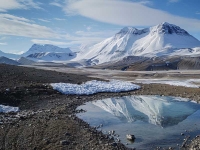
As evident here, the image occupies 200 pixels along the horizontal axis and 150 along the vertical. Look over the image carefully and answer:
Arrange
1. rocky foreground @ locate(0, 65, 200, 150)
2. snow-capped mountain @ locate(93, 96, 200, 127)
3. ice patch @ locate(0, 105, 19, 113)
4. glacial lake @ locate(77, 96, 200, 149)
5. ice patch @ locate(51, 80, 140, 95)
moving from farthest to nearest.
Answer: ice patch @ locate(51, 80, 140, 95) < snow-capped mountain @ locate(93, 96, 200, 127) < ice patch @ locate(0, 105, 19, 113) < glacial lake @ locate(77, 96, 200, 149) < rocky foreground @ locate(0, 65, 200, 150)

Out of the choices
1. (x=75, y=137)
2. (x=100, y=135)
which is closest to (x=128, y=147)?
(x=100, y=135)

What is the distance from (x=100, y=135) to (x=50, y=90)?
18.3m

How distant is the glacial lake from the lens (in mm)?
18953

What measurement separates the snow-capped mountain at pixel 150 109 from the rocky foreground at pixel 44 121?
316 cm

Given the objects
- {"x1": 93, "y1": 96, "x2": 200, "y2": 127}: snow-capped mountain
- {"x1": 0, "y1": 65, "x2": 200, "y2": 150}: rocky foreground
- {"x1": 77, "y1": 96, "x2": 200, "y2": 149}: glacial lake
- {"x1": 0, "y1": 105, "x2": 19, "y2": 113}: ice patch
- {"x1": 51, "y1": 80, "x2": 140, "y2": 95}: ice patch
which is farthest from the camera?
{"x1": 51, "y1": 80, "x2": 140, "y2": 95}: ice patch

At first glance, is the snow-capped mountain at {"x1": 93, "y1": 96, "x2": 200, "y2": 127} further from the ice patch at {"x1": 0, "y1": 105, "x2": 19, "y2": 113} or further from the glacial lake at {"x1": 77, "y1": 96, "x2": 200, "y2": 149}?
the ice patch at {"x1": 0, "y1": 105, "x2": 19, "y2": 113}

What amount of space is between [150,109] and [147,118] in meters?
5.13

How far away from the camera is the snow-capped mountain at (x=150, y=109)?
83.9ft

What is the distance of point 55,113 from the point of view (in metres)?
25.4

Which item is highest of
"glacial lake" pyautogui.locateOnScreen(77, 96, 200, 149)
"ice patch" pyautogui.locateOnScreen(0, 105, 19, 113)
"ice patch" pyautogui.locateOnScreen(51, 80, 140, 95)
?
"ice patch" pyautogui.locateOnScreen(51, 80, 140, 95)

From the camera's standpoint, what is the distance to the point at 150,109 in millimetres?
30547

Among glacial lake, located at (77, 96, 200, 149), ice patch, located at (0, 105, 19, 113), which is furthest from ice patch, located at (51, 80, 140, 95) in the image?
ice patch, located at (0, 105, 19, 113)

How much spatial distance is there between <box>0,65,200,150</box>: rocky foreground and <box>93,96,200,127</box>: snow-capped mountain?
316cm

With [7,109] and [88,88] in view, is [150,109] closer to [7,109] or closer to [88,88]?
[88,88]
